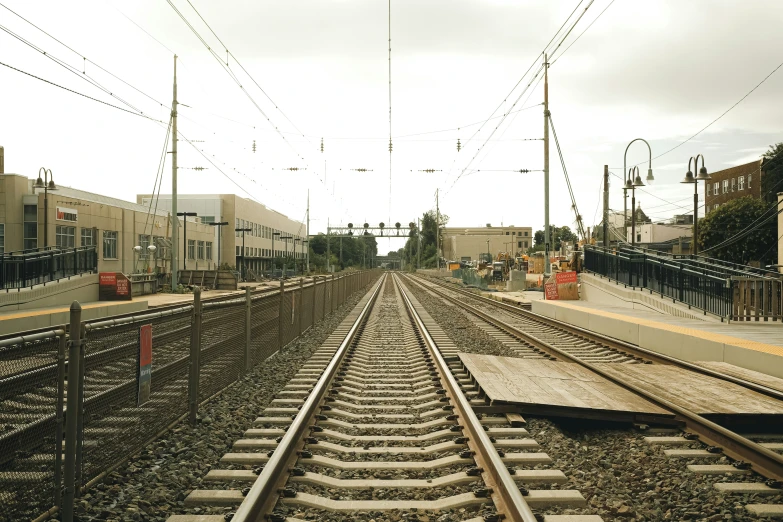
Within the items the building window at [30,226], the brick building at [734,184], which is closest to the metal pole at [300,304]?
the building window at [30,226]

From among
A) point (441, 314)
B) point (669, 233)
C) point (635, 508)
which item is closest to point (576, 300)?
point (441, 314)

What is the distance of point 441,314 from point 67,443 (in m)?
20.9

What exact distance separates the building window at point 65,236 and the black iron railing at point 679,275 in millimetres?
38507

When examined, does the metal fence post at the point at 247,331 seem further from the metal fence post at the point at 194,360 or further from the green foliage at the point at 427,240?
the green foliage at the point at 427,240

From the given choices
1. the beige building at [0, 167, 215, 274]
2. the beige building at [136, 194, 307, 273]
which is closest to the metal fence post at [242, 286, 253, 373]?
the beige building at [0, 167, 215, 274]

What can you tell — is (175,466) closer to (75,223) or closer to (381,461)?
(381,461)

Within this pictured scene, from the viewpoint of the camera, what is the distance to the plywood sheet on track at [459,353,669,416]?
7.67m

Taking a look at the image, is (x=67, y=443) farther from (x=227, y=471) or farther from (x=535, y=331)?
(x=535, y=331)

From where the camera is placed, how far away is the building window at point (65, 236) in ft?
158

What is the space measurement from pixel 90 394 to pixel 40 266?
21435 millimetres

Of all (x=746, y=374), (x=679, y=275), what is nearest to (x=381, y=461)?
(x=746, y=374)

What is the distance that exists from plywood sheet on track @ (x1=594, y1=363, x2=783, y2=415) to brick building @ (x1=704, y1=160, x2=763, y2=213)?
69525 mm

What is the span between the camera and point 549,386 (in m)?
8.96

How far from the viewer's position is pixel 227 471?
556 centimetres
